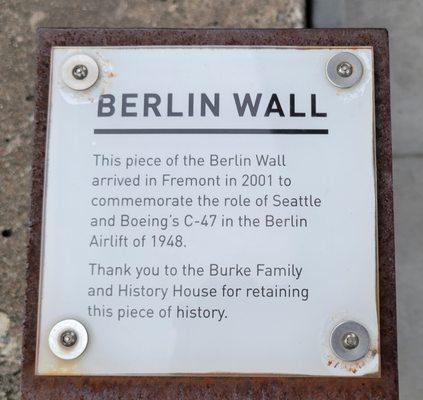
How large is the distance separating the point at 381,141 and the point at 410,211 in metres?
0.90

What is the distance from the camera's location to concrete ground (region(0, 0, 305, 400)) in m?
1.29

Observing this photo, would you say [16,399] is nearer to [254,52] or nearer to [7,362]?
[7,362]

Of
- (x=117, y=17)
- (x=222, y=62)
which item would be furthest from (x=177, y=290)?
(x=117, y=17)

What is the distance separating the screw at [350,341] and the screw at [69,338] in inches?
17.1

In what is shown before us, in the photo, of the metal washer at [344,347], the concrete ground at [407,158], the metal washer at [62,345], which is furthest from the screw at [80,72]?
the concrete ground at [407,158]

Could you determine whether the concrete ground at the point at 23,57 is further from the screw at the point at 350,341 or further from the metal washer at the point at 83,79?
the screw at the point at 350,341

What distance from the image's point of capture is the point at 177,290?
1.02 meters

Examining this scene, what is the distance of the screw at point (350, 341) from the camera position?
101 cm

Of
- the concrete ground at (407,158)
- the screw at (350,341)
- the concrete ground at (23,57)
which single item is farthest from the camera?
the concrete ground at (407,158)

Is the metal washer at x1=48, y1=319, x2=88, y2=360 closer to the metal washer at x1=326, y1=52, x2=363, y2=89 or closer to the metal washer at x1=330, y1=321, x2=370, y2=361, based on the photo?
the metal washer at x1=330, y1=321, x2=370, y2=361

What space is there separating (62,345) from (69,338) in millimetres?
18

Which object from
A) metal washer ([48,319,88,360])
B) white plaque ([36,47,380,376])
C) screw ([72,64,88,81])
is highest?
screw ([72,64,88,81])

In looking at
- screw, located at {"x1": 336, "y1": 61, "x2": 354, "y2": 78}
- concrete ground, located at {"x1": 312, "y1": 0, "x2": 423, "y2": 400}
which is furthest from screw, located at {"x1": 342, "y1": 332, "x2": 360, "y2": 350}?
concrete ground, located at {"x1": 312, "y1": 0, "x2": 423, "y2": 400}

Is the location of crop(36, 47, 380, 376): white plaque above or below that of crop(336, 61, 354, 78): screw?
below
